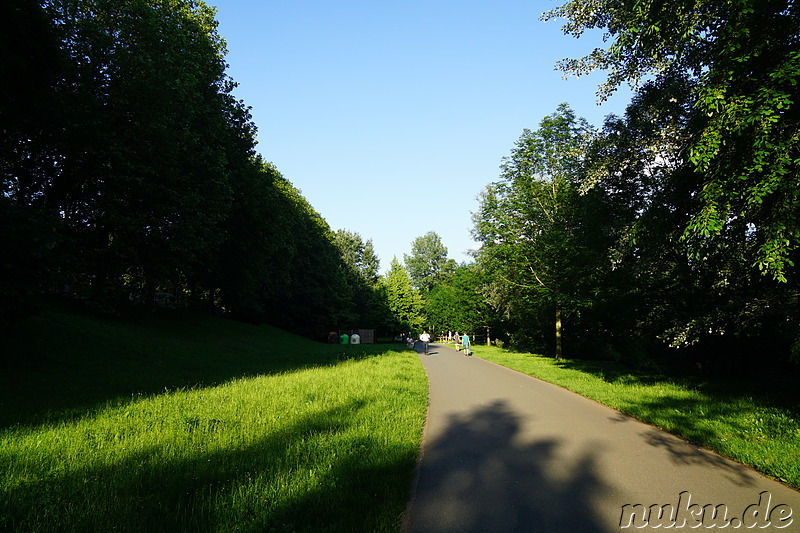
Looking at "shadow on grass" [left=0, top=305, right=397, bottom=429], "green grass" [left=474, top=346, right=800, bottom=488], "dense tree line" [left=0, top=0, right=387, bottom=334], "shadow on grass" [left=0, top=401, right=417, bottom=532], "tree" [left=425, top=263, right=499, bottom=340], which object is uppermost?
"dense tree line" [left=0, top=0, right=387, bottom=334]

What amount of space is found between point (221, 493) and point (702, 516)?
4.69 m

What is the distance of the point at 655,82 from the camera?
12.1 meters

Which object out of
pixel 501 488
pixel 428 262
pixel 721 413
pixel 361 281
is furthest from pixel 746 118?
pixel 428 262

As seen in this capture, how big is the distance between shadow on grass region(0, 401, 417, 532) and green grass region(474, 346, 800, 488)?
14.8ft

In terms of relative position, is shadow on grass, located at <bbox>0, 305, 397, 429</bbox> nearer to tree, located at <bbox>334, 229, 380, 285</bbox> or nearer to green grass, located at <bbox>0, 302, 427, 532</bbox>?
green grass, located at <bbox>0, 302, 427, 532</bbox>

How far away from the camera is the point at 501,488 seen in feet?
14.7

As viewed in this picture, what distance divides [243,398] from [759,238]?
10893 mm

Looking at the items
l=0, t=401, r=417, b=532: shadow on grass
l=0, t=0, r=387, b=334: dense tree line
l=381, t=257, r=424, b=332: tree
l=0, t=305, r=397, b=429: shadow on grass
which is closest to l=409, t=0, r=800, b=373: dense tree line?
l=0, t=401, r=417, b=532: shadow on grass

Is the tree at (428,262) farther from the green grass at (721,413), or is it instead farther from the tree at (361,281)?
the green grass at (721,413)

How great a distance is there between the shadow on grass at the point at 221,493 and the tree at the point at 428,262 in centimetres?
8053

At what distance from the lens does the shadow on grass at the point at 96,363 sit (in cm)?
834

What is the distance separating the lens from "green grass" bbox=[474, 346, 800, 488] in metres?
5.43

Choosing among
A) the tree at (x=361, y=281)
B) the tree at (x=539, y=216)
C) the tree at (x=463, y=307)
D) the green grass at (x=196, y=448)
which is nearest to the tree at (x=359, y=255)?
the tree at (x=361, y=281)

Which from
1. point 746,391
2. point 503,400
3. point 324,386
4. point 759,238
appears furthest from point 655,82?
point 324,386
